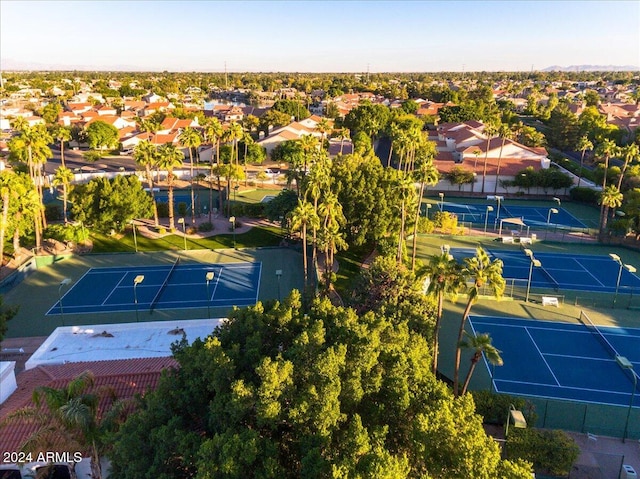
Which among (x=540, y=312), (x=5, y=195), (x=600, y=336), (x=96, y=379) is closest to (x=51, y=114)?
(x=5, y=195)

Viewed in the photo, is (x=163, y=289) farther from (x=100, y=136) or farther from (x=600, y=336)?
(x=100, y=136)

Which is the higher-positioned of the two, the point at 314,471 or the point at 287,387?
the point at 287,387

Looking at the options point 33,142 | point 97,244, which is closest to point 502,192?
point 97,244

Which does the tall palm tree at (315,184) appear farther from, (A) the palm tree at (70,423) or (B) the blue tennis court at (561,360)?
(A) the palm tree at (70,423)

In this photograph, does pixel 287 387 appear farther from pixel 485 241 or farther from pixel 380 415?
pixel 485 241

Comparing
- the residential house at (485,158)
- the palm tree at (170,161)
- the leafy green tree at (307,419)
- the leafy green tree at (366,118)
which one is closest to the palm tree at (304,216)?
the leafy green tree at (307,419)

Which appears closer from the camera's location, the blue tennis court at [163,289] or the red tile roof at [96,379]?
the red tile roof at [96,379]
